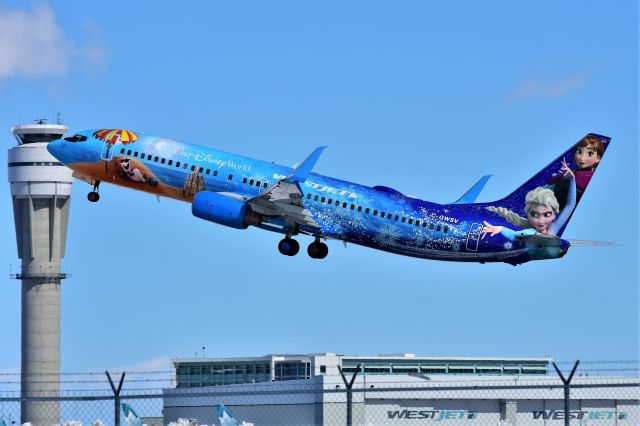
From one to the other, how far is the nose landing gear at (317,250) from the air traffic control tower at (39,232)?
98.0m

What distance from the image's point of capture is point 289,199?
86.4 meters

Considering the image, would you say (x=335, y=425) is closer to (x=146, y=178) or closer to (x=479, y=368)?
(x=146, y=178)

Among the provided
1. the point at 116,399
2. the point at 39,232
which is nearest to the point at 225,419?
the point at 116,399

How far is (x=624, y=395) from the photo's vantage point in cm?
10969

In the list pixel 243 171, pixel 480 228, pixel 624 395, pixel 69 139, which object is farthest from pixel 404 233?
pixel 624 395

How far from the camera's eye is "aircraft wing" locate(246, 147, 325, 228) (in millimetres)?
85188

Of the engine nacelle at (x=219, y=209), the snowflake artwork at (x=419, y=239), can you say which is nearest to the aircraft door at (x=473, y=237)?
the snowflake artwork at (x=419, y=239)

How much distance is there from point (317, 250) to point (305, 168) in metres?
6.95

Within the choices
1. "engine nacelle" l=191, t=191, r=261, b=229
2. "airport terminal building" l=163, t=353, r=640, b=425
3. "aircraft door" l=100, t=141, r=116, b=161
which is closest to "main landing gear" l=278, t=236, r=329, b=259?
"engine nacelle" l=191, t=191, r=261, b=229

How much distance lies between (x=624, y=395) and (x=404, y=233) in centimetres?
3103

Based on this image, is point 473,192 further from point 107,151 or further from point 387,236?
point 107,151

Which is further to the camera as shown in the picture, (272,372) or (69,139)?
(272,372)

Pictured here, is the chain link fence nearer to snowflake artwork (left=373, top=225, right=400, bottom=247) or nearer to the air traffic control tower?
snowflake artwork (left=373, top=225, right=400, bottom=247)

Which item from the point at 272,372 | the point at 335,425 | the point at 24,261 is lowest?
the point at 335,425
